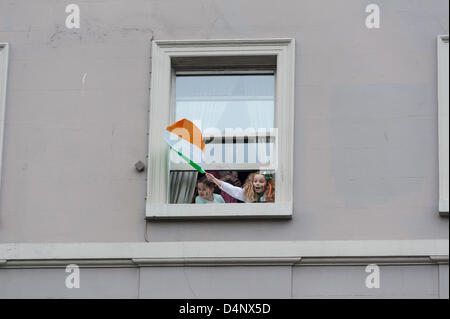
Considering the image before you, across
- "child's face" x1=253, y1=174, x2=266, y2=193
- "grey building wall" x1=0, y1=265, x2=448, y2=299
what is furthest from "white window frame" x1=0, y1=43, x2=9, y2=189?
"child's face" x1=253, y1=174, x2=266, y2=193

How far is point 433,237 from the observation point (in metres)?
15.9

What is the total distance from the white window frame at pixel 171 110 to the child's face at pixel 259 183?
0.74ft

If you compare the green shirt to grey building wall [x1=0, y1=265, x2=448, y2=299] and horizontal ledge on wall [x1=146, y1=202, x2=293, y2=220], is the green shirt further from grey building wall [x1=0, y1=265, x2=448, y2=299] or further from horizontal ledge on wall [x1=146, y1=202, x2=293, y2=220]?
grey building wall [x1=0, y1=265, x2=448, y2=299]

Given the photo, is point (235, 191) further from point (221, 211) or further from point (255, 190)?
point (221, 211)

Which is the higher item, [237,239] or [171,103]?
[171,103]

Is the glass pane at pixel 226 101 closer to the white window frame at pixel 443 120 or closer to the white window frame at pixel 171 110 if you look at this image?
the white window frame at pixel 171 110

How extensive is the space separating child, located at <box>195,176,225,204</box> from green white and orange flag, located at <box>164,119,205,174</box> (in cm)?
14

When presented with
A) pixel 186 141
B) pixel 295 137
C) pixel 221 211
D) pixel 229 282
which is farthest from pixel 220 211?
pixel 295 137

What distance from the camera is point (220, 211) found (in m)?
16.1

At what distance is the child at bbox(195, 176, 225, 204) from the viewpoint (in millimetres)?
16602

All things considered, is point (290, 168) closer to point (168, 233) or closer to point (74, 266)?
point (168, 233)

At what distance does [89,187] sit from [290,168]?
240 centimetres

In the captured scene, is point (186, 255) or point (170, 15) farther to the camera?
point (170, 15)

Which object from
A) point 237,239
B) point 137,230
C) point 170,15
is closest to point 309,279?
point 237,239
